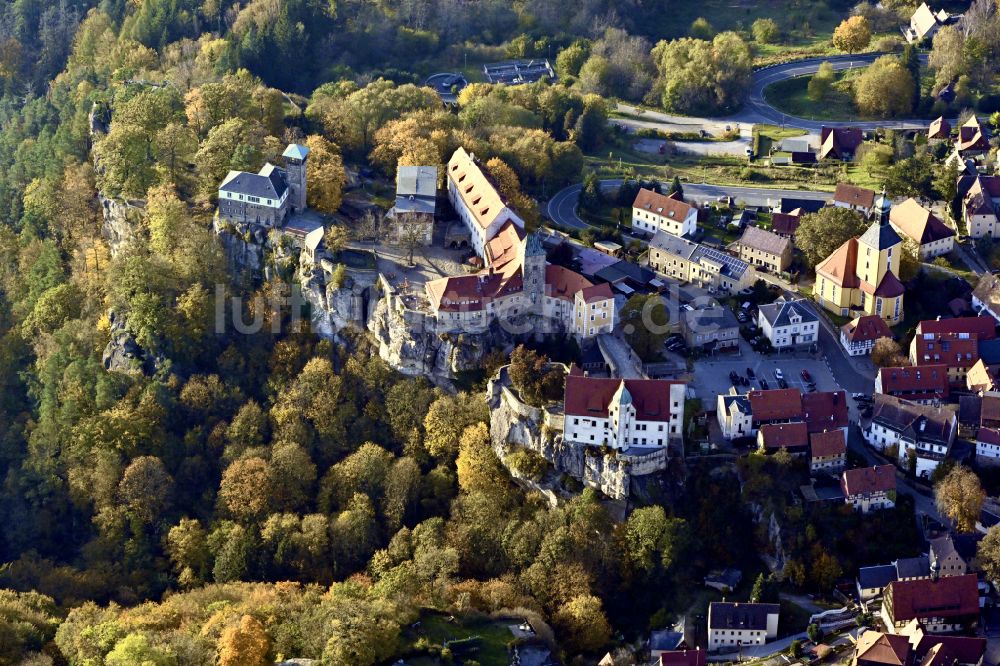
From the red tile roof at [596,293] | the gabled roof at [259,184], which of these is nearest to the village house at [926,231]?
the red tile roof at [596,293]

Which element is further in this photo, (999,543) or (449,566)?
(449,566)

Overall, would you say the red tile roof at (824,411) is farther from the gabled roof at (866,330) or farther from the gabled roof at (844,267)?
the gabled roof at (844,267)

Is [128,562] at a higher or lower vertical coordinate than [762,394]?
lower

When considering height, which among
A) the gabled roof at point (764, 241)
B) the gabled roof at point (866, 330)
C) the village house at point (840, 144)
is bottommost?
the gabled roof at point (866, 330)

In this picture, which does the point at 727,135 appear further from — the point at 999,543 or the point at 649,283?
the point at 999,543

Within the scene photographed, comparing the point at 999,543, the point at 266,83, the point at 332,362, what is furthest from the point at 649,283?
the point at 266,83

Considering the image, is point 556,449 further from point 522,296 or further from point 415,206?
point 415,206

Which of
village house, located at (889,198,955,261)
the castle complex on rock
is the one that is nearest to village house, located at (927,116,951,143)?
village house, located at (889,198,955,261)
